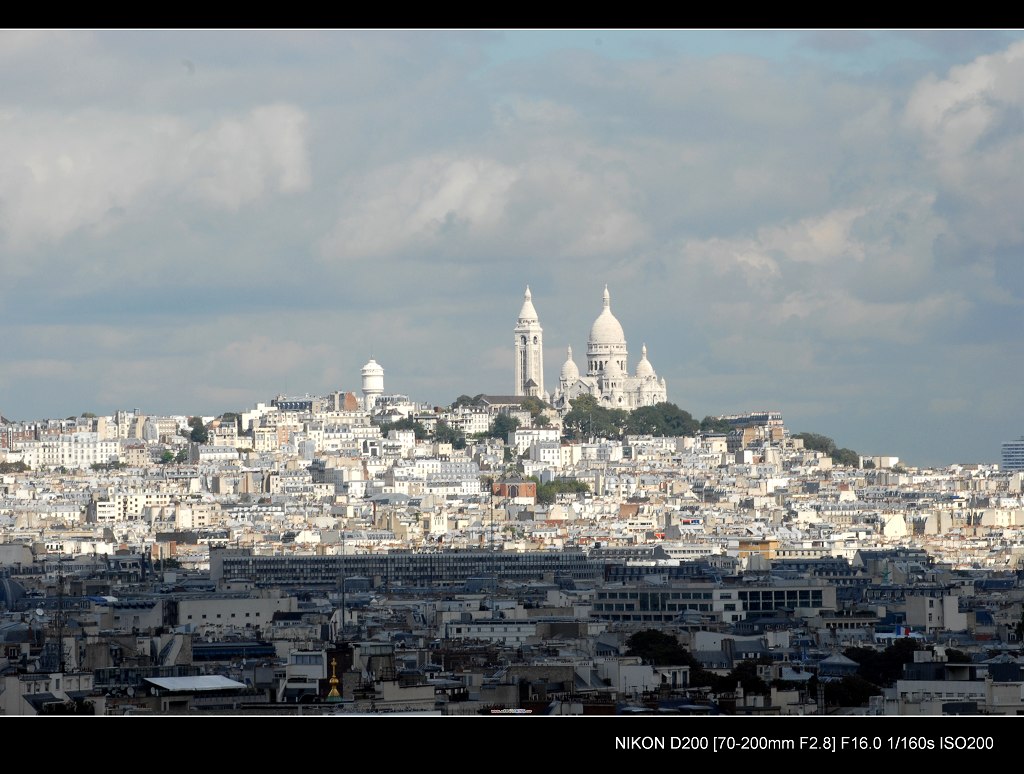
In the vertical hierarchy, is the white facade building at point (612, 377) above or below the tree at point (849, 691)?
above

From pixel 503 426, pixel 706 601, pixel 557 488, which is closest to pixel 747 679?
pixel 706 601

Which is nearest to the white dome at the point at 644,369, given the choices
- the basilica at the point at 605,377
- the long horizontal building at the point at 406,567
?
the basilica at the point at 605,377

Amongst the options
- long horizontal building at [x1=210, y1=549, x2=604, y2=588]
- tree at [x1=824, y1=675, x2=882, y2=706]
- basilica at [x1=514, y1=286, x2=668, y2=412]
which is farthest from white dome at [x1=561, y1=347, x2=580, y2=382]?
tree at [x1=824, y1=675, x2=882, y2=706]

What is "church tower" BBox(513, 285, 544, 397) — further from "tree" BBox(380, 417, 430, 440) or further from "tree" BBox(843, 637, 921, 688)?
"tree" BBox(843, 637, 921, 688)

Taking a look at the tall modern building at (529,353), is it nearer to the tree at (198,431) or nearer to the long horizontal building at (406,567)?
the tree at (198,431)
